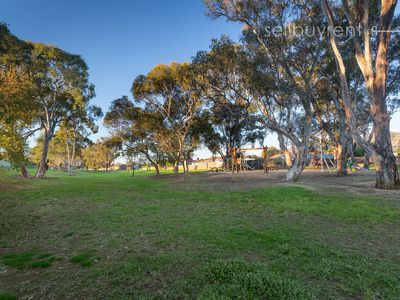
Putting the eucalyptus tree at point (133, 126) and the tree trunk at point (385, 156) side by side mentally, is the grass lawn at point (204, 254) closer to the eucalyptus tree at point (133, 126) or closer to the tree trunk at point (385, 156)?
the tree trunk at point (385, 156)

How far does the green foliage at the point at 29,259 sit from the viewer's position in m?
3.61

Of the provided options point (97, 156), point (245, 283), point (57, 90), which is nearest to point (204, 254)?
point (245, 283)

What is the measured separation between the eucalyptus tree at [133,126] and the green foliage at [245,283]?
2536 centimetres

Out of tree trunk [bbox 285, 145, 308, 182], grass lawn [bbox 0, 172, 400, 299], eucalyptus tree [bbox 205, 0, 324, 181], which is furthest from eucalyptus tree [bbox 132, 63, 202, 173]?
grass lawn [bbox 0, 172, 400, 299]

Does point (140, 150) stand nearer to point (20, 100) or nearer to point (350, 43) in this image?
point (20, 100)

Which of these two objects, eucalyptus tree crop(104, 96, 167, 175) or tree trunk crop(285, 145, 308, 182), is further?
eucalyptus tree crop(104, 96, 167, 175)

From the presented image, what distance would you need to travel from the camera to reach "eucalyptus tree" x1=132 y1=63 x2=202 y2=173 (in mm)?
25517

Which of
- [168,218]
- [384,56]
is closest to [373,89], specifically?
[384,56]

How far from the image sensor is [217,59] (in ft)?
56.9

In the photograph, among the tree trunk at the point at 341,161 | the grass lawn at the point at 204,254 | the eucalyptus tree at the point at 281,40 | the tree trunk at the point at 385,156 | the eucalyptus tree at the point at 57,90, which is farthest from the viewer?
the eucalyptus tree at the point at 57,90

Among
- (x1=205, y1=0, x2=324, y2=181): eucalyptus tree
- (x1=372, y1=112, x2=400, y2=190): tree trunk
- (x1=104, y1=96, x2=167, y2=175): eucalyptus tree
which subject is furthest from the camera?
(x1=104, y1=96, x2=167, y2=175): eucalyptus tree

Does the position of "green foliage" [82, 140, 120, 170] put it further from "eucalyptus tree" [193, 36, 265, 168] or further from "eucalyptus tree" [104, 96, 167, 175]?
"eucalyptus tree" [193, 36, 265, 168]

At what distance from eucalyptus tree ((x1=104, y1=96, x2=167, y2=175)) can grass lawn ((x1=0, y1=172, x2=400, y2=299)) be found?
21468 millimetres

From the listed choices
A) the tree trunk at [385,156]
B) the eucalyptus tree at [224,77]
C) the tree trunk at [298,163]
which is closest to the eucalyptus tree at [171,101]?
the eucalyptus tree at [224,77]
